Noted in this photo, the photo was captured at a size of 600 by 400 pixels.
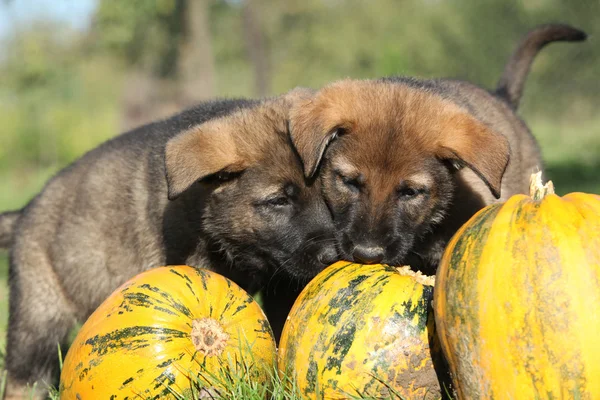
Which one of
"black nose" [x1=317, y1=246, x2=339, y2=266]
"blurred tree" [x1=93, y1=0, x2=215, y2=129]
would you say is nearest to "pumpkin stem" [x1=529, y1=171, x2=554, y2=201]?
"black nose" [x1=317, y1=246, x2=339, y2=266]

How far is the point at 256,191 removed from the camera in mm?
3818

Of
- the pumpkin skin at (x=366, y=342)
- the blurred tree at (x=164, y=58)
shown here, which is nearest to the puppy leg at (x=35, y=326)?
the pumpkin skin at (x=366, y=342)

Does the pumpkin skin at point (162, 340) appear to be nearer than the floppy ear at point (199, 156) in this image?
Yes

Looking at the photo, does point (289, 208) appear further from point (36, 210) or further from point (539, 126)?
point (539, 126)

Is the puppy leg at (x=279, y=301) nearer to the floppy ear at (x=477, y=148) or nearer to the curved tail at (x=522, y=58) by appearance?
the floppy ear at (x=477, y=148)

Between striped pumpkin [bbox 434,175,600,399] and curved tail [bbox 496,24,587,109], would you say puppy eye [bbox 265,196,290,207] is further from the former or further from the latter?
curved tail [bbox 496,24,587,109]

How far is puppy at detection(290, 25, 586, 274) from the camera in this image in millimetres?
3520

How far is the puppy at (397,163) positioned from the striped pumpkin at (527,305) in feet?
2.42

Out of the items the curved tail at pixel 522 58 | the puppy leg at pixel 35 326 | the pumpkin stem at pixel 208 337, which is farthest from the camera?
the curved tail at pixel 522 58

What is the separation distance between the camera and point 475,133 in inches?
147

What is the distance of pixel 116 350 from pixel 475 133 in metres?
2.07

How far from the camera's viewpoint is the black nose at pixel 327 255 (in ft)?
11.4

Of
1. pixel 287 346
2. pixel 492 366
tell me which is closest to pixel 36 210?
pixel 287 346

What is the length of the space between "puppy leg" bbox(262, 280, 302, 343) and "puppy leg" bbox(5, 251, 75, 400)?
1.31 metres
